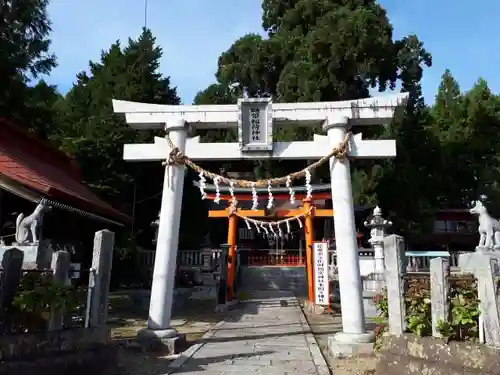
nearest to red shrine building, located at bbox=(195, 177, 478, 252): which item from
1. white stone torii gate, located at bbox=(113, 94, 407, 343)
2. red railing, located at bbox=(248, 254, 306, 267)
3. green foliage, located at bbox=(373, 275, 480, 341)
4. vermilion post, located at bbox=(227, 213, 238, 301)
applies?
red railing, located at bbox=(248, 254, 306, 267)

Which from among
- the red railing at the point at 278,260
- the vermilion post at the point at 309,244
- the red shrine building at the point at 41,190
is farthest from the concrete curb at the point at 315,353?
the red railing at the point at 278,260

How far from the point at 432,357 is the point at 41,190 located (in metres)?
8.28

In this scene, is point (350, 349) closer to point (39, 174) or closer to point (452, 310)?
point (452, 310)

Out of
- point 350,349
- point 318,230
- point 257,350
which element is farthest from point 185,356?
point 318,230

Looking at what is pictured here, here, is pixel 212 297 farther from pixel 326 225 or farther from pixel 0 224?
pixel 326 225

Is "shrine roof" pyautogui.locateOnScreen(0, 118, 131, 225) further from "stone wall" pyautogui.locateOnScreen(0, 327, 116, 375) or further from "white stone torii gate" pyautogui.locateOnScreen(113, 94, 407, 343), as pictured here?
"stone wall" pyautogui.locateOnScreen(0, 327, 116, 375)

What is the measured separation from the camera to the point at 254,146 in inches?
365

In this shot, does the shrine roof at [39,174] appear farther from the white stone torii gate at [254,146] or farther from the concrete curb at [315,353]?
the concrete curb at [315,353]

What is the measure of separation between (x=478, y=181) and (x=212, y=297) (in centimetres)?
1859

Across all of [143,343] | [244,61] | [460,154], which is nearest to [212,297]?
[143,343]

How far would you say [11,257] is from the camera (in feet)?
18.2

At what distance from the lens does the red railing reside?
2716cm

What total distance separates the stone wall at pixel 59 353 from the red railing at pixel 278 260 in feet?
66.2

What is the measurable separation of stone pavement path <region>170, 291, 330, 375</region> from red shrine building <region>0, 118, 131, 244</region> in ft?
15.2
